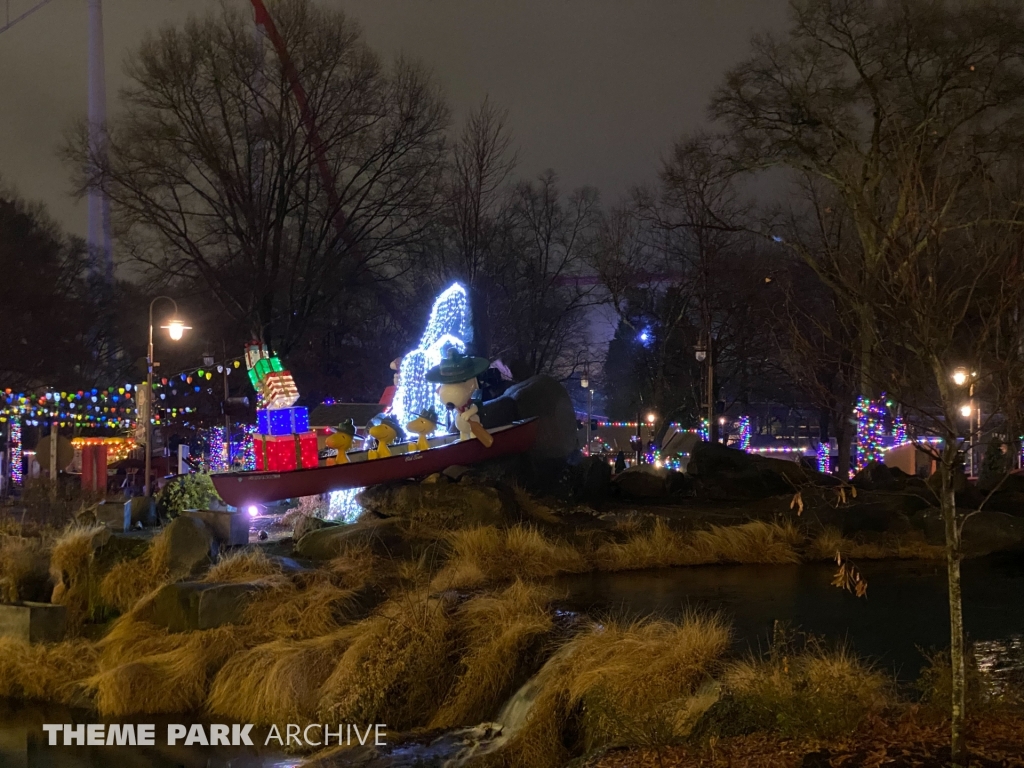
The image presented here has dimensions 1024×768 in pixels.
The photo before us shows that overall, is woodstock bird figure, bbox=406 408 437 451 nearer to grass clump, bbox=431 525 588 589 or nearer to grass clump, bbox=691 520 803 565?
grass clump, bbox=431 525 588 589

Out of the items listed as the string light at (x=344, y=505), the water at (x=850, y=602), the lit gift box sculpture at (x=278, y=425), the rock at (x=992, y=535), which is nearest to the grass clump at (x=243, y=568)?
→ the lit gift box sculpture at (x=278, y=425)

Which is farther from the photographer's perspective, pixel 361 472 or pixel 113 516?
pixel 361 472

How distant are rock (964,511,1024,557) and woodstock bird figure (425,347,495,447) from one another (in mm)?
8828

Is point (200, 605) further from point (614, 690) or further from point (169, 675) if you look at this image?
point (614, 690)

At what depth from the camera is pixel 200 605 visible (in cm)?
1222

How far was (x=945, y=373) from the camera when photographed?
→ 583 cm

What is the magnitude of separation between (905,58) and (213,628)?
1814 cm

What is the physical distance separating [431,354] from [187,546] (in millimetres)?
7431

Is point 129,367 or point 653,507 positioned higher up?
point 129,367

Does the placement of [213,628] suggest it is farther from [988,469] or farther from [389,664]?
[988,469]

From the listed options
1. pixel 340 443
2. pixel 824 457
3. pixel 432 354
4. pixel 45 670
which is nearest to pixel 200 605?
pixel 45 670

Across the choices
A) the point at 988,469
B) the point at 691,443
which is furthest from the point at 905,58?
the point at 691,443

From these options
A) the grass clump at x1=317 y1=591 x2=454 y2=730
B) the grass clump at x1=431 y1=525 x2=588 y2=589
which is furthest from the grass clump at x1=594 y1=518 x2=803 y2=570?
the grass clump at x1=317 y1=591 x2=454 y2=730

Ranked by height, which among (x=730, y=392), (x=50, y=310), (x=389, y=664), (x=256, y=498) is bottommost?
(x=389, y=664)
